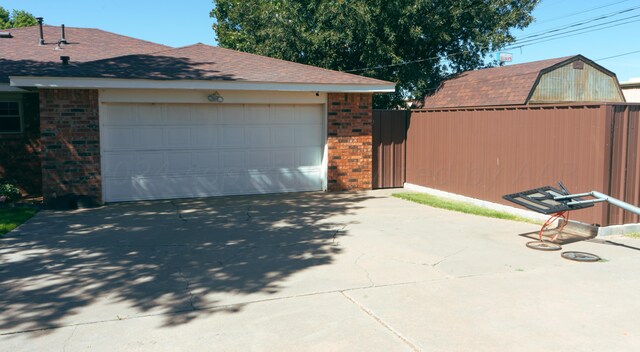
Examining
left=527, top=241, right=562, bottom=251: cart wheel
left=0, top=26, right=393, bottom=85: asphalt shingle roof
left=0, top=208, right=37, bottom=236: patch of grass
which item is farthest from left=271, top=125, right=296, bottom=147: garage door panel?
left=527, top=241, right=562, bottom=251: cart wheel

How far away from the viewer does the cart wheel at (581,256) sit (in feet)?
23.5

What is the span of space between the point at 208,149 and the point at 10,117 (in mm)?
4691

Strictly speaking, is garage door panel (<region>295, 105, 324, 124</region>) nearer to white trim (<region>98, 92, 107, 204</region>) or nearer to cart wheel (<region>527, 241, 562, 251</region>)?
white trim (<region>98, 92, 107, 204</region>)

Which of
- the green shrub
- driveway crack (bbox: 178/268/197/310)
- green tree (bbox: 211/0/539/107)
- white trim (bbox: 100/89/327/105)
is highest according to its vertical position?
green tree (bbox: 211/0/539/107)

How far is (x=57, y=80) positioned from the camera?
10.5m

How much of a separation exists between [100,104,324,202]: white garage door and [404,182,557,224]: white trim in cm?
259

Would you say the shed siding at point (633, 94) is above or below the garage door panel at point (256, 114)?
above

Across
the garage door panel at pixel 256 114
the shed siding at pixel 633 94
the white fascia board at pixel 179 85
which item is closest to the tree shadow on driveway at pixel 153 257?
the garage door panel at pixel 256 114

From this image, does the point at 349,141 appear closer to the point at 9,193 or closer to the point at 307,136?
the point at 307,136

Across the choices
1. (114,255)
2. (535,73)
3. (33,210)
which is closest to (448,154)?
(535,73)

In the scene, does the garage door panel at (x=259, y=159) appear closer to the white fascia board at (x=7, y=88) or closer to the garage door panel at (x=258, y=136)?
the garage door panel at (x=258, y=136)

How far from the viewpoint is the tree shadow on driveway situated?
542 centimetres

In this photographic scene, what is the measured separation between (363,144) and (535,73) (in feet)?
15.3

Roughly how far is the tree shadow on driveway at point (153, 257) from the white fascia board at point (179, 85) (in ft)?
8.10
